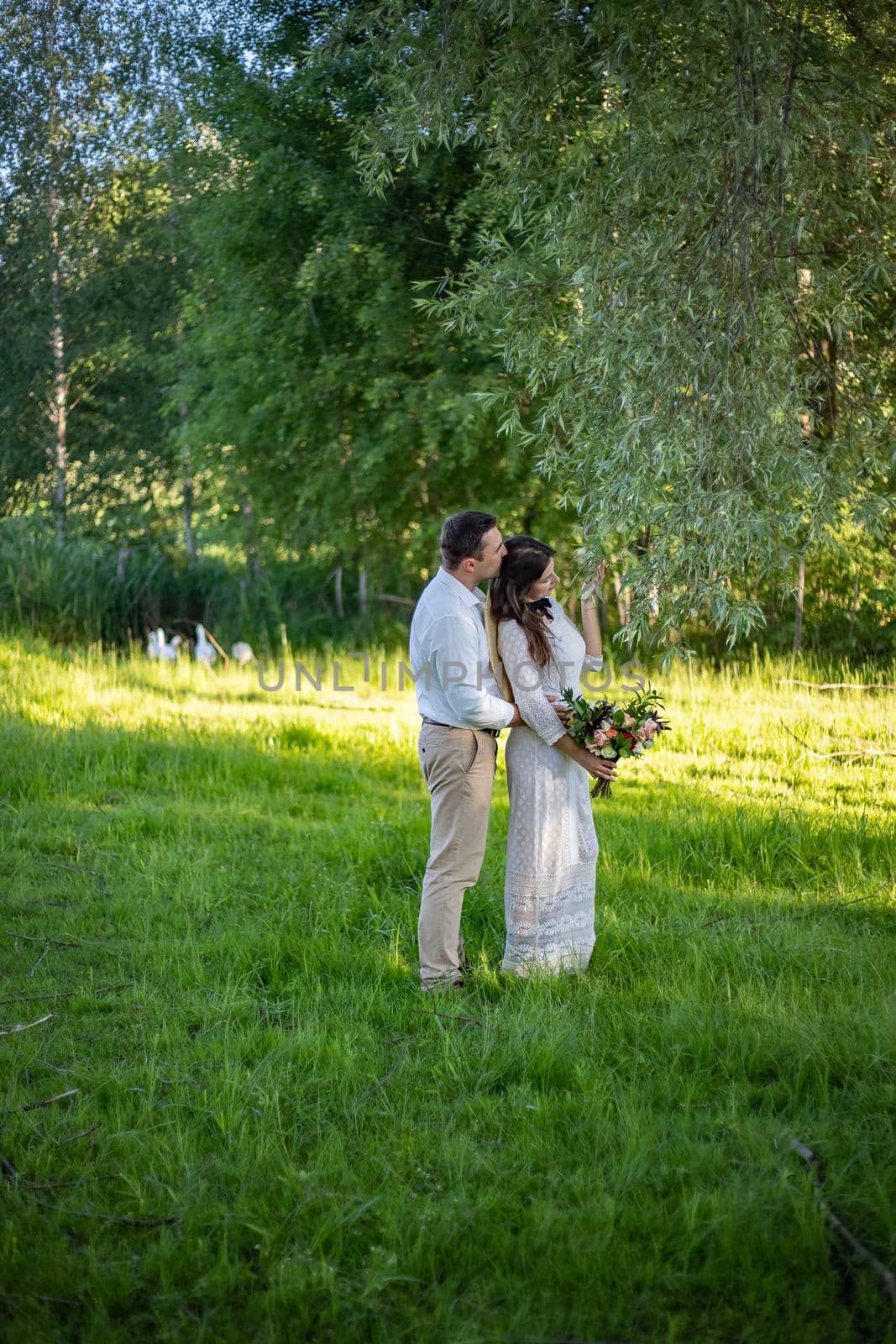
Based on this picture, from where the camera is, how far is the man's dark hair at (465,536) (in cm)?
469

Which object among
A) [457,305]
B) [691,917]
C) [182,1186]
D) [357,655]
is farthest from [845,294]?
[357,655]

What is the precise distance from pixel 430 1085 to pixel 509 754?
4.92 feet

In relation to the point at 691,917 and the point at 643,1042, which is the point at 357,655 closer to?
the point at 691,917

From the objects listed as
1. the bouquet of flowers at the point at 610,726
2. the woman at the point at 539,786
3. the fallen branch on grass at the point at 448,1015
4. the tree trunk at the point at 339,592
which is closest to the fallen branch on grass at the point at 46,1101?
the fallen branch on grass at the point at 448,1015

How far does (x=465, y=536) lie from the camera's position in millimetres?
4695

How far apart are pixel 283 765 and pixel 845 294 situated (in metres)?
5.25

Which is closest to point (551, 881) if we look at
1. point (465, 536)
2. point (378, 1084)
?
point (378, 1084)

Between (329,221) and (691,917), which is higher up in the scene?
(329,221)

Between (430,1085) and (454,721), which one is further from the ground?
(454,721)

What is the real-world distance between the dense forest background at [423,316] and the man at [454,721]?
141cm

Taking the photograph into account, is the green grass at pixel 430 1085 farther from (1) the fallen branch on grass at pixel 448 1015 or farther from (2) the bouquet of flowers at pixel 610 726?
(2) the bouquet of flowers at pixel 610 726

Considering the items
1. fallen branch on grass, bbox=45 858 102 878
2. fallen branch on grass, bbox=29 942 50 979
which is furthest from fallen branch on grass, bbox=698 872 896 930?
fallen branch on grass, bbox=45 858 102 878

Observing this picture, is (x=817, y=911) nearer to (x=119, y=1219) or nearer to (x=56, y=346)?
(x=119, y=1219)

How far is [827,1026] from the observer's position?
418cm
